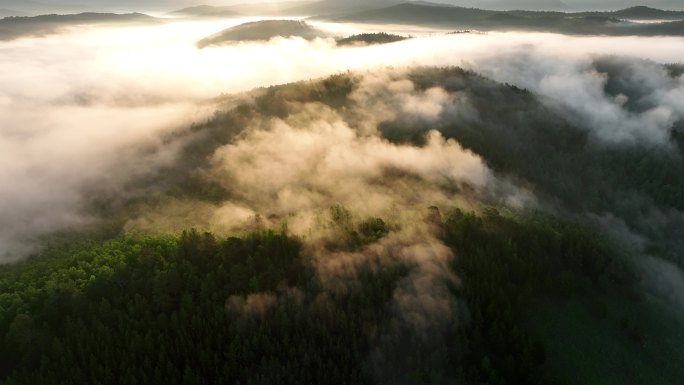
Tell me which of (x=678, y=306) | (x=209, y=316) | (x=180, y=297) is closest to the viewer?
(x=209, y=316)

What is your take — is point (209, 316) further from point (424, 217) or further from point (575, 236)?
point (575, 236)

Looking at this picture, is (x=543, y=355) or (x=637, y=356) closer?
(x=543, y=355)

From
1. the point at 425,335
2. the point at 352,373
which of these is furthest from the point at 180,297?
the point at 425,335

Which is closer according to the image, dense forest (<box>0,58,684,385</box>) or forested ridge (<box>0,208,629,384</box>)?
forested ridge (<box>0,208,629,384</box>)

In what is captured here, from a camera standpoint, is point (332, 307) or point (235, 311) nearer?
point (235, 311)

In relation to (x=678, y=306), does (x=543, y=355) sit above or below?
above

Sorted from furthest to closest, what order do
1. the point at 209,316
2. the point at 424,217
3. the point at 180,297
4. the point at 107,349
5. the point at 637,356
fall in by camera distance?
the point at 424,217, the point at 637,356, the point at 180,297, the point at 209,316, the point at 107,349

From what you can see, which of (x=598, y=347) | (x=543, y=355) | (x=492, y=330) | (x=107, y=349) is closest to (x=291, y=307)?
(x=107, y=349)

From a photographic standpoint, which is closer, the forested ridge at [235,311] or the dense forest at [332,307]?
the forested ridge at [235,311]

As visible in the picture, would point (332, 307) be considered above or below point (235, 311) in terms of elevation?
below

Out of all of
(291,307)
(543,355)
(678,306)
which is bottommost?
(678,306)
